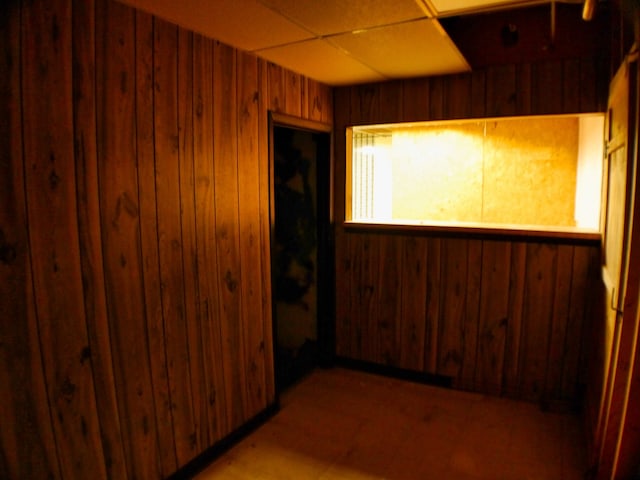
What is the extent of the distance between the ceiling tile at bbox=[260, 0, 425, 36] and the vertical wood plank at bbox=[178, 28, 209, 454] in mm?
550

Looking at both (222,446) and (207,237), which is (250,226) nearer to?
(207,237)

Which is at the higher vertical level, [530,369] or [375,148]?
[375,148]

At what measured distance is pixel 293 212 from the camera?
3447 millimetres

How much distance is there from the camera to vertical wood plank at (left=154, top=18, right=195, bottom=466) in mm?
1986

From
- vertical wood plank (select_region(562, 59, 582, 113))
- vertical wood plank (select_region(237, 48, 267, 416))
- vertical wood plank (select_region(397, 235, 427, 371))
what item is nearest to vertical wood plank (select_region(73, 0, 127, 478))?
vertical wood plank (select_region(237, 48, 267, 416))

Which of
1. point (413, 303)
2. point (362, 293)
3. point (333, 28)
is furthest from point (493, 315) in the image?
point (333, 28)

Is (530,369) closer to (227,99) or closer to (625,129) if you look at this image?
(625,129)

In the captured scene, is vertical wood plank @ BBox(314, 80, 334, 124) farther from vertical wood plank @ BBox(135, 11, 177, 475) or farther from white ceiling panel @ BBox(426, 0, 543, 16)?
vertical wood plank @ BBox(135, 11, 177, 475)

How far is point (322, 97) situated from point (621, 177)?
2.05m

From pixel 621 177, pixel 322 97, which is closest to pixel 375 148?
pixel 322 97

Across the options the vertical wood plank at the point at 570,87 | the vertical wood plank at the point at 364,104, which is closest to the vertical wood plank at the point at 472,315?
the vertical wood plank at the point at 570,87

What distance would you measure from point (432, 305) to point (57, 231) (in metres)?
2.52

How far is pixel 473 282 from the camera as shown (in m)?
3.12

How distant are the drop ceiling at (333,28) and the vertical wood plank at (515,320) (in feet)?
4.34
